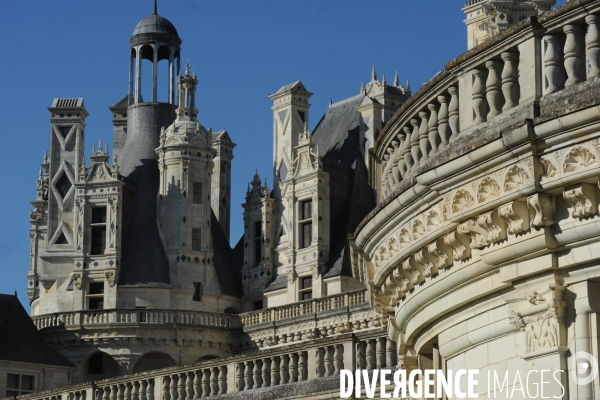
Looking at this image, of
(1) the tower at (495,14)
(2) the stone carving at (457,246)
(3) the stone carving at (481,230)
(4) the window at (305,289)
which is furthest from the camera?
(4) the window at (305,289)

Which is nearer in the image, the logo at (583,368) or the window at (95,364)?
the logo at (583,368)

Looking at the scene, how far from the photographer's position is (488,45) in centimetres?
739

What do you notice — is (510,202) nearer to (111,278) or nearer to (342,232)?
(342,232)

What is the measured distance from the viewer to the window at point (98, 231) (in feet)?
151

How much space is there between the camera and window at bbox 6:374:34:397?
120ft

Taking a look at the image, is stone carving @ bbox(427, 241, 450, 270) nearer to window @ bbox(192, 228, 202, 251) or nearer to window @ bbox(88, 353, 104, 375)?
window @ bbox(88, 353, 104, 375)

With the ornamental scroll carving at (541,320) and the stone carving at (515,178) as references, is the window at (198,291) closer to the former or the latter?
the ornamental scroll carving at (541,320)

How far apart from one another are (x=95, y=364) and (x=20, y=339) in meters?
4.30

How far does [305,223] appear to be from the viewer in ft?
148

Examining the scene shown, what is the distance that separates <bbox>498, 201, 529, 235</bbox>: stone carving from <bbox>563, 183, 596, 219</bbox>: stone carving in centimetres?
30

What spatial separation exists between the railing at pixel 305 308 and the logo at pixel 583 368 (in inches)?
1316

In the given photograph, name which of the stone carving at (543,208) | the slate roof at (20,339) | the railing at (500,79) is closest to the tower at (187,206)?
the slate roof at (20,339)

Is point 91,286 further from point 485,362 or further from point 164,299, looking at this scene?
point 485,362

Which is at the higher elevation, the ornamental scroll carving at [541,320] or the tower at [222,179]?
the tower at [222,179]
